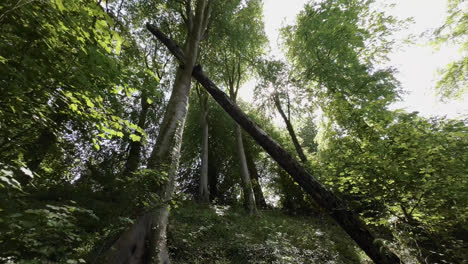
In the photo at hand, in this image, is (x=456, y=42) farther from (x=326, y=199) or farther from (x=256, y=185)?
(x=256, y=185)

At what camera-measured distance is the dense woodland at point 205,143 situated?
1.93 m

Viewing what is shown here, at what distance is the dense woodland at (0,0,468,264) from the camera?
1.93 m

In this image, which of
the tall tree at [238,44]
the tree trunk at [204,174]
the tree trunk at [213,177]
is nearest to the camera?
the tree trunk at [204,174]

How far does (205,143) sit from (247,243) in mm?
8448

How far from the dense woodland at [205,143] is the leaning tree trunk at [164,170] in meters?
0.03

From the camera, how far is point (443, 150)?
3773mm

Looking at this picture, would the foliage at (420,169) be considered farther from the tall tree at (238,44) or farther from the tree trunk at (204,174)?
the tree trunk at (204,174)

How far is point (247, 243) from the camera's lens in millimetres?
6031

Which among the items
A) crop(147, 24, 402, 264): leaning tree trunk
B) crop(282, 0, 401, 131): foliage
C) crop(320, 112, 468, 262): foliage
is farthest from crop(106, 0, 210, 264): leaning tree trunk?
crop(282, 0, 401, 131): foliage

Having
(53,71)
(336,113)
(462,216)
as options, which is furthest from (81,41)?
(462,216)

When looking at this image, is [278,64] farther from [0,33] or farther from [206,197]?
[0,33]

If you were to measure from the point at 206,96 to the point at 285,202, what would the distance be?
950 centimetres

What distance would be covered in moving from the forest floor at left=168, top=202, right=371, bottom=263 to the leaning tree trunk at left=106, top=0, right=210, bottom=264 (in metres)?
1.32

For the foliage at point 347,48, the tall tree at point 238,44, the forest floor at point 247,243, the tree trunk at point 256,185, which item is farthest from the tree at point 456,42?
the tree trunk at point 256,185
